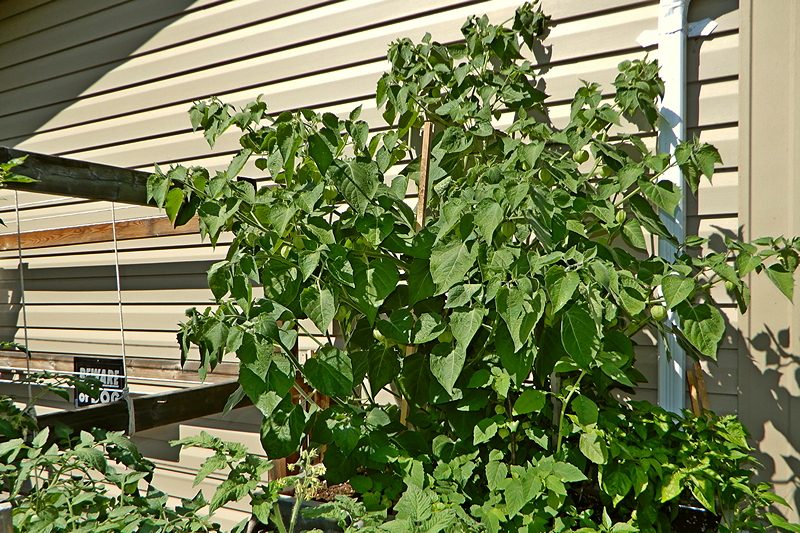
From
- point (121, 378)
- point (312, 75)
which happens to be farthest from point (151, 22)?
point (121, 378)

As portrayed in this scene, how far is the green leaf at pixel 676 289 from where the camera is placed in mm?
1370

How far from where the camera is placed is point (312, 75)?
9.02ft

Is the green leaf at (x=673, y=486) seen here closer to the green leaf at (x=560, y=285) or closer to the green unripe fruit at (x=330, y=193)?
the green leaf at (x=560, y=285)

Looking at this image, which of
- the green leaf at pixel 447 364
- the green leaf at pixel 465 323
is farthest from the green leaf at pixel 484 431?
the green leaf at pixel 465 323

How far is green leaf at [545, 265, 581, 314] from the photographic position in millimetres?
1218

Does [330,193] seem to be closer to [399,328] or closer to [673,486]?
[399,328]

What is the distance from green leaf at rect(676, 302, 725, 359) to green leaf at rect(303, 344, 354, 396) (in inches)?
32.2

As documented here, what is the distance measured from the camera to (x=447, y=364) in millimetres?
1494

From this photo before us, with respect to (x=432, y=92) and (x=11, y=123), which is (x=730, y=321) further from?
(x=11, y=123)

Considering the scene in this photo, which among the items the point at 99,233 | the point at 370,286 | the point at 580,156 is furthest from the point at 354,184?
the point at 99,233

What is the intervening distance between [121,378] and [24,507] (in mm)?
2227

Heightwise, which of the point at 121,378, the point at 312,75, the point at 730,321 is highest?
the point at 312,75

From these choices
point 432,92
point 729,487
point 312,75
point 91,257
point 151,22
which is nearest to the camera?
point 729,487

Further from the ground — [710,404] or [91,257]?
[91,257]
